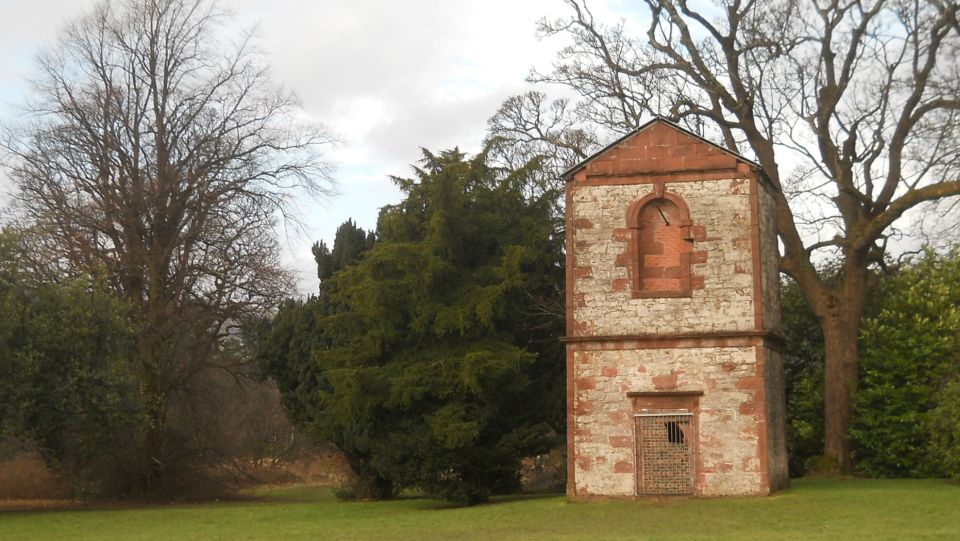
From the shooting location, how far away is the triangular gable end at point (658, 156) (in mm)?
24797

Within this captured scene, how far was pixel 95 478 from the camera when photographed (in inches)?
1348

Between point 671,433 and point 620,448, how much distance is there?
1.09m

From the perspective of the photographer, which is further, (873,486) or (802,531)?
(873,486)

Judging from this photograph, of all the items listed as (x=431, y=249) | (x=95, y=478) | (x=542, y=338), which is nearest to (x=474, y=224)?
(x=431, y=249)

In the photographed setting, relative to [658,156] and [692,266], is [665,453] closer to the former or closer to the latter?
[692,266]

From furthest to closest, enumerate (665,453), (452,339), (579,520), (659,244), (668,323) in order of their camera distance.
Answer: (452,339) → (659,244) → (668,323) → (665,453) → (579,520)

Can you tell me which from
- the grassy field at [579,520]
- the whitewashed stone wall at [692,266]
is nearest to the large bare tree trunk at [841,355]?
the grassy field at [579,520]

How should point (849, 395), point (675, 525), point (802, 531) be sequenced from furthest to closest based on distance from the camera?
point (849, 395) < point (675, 525) < point (802, 531)

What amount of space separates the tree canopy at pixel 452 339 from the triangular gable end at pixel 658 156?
10.9 ft

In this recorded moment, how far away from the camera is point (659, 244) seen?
982 inches

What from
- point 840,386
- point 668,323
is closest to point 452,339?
point 668,323

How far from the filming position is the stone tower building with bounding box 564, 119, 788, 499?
78.3ft

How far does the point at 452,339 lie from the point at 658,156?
6.71 metres

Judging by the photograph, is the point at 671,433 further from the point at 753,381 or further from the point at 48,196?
the point at 48,196
